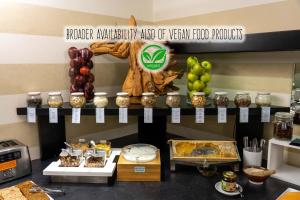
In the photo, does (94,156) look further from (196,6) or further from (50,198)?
(196,6)

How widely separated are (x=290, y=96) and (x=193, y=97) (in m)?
0.57

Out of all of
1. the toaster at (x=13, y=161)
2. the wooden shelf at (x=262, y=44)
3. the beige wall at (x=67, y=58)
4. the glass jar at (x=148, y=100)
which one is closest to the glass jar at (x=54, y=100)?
the beige wall at (x=67, y=58)

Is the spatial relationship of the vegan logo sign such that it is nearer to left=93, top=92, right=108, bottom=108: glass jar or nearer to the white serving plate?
left=93, top=92, right=108, bottom=108: glass jar

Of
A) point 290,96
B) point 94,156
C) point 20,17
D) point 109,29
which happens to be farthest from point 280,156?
point 20,17

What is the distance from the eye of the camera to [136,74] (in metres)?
1.64

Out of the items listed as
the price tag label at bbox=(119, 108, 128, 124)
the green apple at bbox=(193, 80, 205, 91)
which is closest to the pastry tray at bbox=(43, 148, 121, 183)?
the price tag label at bbox=(119, 108, 128, 124)

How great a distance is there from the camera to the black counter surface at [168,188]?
120 cm

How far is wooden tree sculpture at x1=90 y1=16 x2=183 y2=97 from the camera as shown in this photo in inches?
63.4

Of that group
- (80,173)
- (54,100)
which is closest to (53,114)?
(54,100)

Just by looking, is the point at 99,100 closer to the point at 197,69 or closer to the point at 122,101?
the point at 122,101

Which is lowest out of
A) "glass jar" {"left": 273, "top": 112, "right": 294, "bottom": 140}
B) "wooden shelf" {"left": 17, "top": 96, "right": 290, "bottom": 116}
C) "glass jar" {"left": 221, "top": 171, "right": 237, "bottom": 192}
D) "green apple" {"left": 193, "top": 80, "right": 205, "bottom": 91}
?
"glass jar" {"left": 221, "top": 171, "right": 237, "bottom": 192}

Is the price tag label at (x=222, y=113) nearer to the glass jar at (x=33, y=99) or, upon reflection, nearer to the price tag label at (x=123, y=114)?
the price tag label at (x=123, y=114)

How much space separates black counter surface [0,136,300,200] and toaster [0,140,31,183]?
37mm

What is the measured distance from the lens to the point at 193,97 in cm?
A: 146
